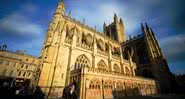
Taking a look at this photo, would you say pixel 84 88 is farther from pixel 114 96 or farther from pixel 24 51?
pixel 24 51

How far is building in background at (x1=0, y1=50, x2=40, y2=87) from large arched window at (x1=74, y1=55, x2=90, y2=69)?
2268 centimetres

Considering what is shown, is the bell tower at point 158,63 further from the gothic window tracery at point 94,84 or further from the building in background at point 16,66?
the building in background at point 16,66

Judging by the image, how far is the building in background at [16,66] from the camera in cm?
3416

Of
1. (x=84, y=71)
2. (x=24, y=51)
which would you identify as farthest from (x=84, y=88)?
(x=24, y=51)

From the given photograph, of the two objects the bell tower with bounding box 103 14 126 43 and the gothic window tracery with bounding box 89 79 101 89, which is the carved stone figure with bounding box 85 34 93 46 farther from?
the bell tower with bounding box 103 14 126 43

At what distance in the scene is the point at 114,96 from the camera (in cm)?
1572

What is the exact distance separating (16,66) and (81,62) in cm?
3006

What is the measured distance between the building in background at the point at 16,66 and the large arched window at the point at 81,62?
22.7m

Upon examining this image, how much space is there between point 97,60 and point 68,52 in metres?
7.06

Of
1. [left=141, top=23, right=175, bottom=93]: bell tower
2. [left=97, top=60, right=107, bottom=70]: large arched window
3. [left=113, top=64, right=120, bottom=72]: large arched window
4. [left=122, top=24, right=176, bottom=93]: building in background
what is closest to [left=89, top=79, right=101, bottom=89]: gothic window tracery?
[left=97, top=60, right=107, bottom=70]: large arched window

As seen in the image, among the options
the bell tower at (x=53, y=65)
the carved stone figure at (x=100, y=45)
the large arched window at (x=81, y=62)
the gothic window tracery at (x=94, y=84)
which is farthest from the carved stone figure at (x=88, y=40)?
the gothic window tracery at (x=94, y=84)

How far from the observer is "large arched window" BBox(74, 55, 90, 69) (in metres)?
19.7

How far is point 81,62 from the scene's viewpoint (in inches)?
807

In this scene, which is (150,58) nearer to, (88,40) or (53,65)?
(88,40)
